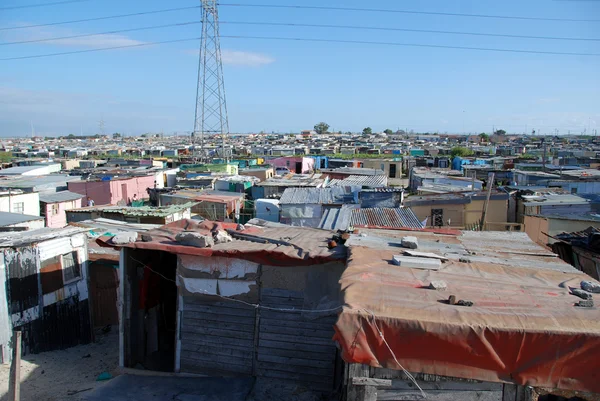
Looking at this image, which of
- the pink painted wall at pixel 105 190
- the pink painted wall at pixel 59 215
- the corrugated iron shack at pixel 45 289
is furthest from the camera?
the pink painted wall at pixel 105 190

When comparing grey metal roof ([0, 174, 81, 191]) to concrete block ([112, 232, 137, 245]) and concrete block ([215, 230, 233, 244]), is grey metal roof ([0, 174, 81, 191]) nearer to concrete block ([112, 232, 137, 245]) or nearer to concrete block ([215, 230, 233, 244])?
A: concrete block ([112, 232, 137, 245])

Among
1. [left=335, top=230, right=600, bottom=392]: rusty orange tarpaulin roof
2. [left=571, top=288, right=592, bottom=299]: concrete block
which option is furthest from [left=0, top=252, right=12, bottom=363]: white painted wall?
[left=571, top=288, right=592, bottom=299]: concrete block

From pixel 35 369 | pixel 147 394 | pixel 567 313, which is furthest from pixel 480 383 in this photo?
pixel 35 369

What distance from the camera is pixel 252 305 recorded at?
7.36 meters

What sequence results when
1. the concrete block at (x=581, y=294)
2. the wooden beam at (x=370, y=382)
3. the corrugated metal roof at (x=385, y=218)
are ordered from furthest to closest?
the corrugated metal roof at (x=385, y=218) → the concrete block at (x=581, y=294) → the wooden beam at (x=370, y=382)

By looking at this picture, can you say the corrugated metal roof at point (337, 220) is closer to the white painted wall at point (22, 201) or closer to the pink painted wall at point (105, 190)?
the white painted wall at point (22, 201)

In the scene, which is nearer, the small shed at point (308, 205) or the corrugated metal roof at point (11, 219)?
the corrugated metal roof at point (11, 219)

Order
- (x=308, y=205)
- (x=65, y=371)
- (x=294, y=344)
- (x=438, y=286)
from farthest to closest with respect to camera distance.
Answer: (x=308, y=205), (x=65, y=371), (x=294, y=344), (x=438, y=286)

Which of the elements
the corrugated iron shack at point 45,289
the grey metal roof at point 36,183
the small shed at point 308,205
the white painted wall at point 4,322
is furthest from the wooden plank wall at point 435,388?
the grey metal roof at point 36,183

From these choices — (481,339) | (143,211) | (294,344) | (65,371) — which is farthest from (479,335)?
(143,211)

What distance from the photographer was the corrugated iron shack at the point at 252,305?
23.0 ft

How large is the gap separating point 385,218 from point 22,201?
51.9 feet

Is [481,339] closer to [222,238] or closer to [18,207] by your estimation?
[222,238]

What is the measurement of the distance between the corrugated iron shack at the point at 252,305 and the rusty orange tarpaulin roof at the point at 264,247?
2 centimetres
